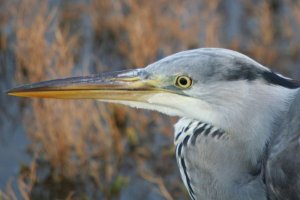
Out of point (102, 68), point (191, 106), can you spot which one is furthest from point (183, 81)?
point (102, 68)

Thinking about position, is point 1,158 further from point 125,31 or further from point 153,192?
point 125,31

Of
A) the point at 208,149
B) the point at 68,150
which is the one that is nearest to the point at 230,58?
the point at 208,149

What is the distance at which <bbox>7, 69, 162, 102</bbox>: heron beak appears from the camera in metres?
2.70

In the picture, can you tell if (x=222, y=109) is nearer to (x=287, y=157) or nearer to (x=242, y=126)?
(x=242, y=126)

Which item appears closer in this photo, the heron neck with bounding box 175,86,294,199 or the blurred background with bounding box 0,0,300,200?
the heron neck with bounding box 175,86,294,199

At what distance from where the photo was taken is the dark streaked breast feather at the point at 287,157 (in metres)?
2.63

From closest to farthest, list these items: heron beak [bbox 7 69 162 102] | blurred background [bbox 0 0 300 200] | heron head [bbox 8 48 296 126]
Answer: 1. heron head [bbox 8 48 296 126]
2. heron beak [bbox 7 69 162 102]
3. blurred background [bbox 0 0 300 200]

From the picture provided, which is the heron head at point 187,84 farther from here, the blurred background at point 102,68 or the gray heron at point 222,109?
the blurred background at point 102,68

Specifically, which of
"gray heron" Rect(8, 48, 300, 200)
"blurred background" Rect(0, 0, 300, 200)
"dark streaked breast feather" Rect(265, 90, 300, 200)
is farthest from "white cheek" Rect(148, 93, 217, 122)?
"blurred background" Rect(0, 0, 300, 200)

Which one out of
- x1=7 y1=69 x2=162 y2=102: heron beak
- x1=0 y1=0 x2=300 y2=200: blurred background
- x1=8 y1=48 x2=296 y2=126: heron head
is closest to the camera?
x1=8 y1=48 x2=296 y2=126: heron head

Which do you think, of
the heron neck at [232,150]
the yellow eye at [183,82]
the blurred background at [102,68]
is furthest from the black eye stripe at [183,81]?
the blurred background at [102,68]

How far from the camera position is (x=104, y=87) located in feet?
9.02

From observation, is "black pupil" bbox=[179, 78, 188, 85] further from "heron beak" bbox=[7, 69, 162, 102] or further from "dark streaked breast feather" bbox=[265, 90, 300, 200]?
"dark streaked breast feather" bbox=[265, 90, 300, 200]

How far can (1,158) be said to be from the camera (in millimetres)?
4430
